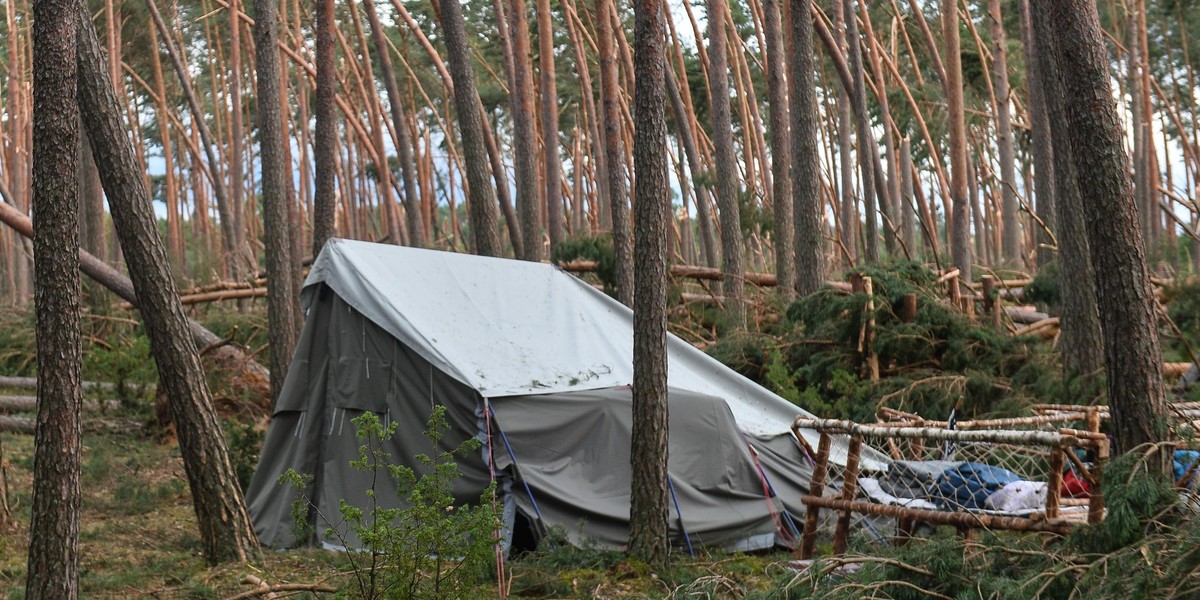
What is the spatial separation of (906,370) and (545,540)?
425cm

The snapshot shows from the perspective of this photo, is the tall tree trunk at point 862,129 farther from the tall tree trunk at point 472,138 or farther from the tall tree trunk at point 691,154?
the tall tree trunk at point 472,138

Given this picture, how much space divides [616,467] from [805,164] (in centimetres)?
542

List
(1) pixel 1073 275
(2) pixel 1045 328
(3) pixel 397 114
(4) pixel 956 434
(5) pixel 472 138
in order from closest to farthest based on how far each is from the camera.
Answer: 1. (4) pixel 956 434
2. (1) pixel 1073 275
3. (2) pixel 1045 328
4. (5) pixel 472 138
5. (3) pixel 397 114

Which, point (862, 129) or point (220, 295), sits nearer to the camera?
point (220, 295)

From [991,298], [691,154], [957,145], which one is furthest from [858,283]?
[691,154]

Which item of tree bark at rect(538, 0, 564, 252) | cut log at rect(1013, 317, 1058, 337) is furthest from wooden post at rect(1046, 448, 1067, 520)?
tree bark at rect(538, 0, 564, 252)

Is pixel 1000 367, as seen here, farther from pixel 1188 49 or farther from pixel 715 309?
pixel 1188 49

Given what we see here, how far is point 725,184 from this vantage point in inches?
495

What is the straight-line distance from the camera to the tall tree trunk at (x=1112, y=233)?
482 centimetres

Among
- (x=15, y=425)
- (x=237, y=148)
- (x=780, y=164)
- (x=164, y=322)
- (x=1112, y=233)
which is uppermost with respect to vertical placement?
(x=237, y=148)

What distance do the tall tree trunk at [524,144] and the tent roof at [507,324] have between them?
3.73 m

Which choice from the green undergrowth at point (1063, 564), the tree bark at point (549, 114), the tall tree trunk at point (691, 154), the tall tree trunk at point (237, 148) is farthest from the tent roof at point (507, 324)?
the tall tree trunk at point (237, 148)

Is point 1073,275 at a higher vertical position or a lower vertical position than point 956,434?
higher

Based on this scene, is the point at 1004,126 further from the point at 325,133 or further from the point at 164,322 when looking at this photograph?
the point at 164,322
